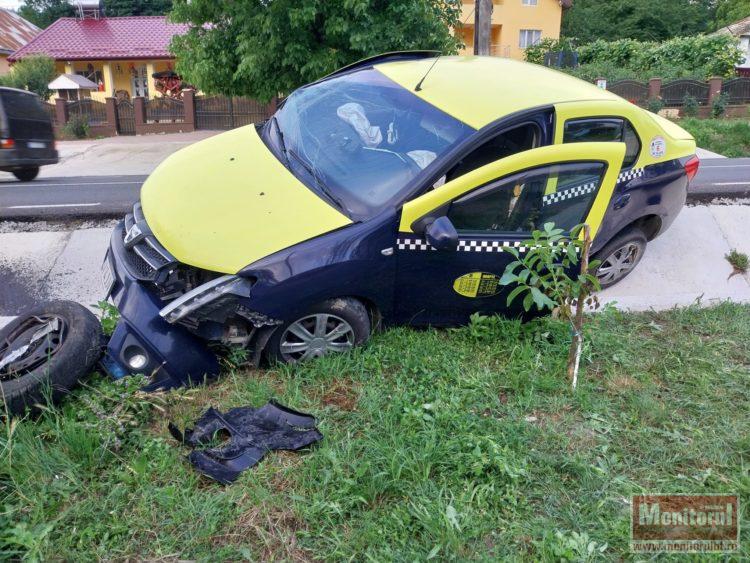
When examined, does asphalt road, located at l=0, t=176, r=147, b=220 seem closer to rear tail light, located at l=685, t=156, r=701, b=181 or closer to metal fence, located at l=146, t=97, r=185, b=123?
rear tail light, located at l=685, t=156, r=701, b=181

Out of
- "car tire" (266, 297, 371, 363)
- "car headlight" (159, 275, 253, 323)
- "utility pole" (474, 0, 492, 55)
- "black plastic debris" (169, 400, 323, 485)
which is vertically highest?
"utility pole" (474, 0, 492, 55)

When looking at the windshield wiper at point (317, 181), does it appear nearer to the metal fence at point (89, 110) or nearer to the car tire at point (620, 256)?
the car tire at point (620, 256)

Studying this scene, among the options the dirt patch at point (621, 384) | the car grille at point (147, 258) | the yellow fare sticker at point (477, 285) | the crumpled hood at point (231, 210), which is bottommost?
the dirt patch at point (621, 384)

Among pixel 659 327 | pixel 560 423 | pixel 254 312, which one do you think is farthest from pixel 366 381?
pixel 659 327

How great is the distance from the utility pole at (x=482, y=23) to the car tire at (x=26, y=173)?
9.04m

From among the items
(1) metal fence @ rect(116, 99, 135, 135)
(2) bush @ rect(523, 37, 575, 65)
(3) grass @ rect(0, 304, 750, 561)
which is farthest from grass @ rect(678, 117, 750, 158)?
(1) metal fence @ rect(116, 99, 135, 135)

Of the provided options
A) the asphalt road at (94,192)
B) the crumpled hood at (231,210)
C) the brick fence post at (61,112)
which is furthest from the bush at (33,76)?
the crumpled hood at (231,210)

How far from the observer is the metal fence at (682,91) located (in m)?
21.9

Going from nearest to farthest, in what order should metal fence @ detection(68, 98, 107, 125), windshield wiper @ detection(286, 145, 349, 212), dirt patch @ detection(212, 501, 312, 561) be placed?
1. dirt patch @ detection(212, 501, 312, 561)
2. windshield wiper @ detection(286, 145, 349, 212)
3. metal fence @ detection(68, 98, 107, 125)

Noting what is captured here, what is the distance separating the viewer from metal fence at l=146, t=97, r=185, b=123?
75.2 feet

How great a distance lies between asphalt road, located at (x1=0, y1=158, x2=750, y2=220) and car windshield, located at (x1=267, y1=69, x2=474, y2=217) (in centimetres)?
245

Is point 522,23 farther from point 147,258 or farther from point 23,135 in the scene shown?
point 147,258

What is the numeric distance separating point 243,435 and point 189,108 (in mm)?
22422

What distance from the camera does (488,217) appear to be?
3717 mm
